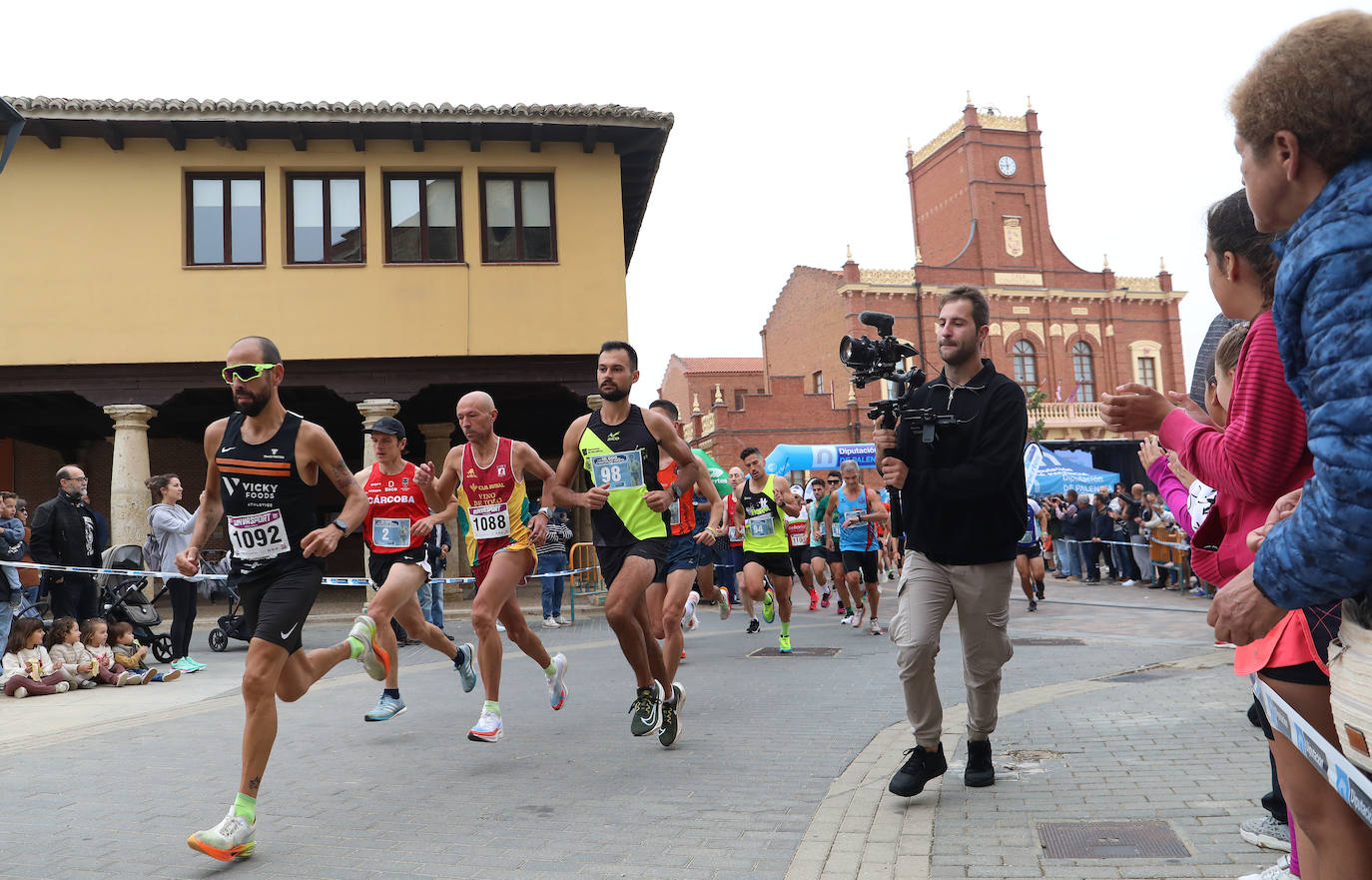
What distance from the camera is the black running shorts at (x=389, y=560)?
26.1 feet

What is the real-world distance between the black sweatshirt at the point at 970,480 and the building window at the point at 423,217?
1555cm

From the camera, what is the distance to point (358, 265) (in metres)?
18.8

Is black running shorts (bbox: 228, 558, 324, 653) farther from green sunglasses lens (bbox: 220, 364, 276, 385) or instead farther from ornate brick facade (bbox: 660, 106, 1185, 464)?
ornate brick facade (bbox: 660, 106, 1185, 464)

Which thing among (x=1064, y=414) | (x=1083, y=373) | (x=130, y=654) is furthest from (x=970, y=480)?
(x=1083, y=373)

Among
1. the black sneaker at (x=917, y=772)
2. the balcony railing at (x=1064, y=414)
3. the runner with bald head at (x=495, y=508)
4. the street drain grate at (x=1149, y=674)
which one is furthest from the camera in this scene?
the balcony railing at (x=1064, y=414)

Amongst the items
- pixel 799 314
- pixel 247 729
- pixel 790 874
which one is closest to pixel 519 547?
pixel 247 729

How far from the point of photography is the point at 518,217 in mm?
19375

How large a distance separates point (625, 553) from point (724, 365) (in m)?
63.5

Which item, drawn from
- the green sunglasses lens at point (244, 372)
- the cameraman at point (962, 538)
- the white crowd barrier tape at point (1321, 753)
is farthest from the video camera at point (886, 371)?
the green sunglasses lens at point (244, 372)

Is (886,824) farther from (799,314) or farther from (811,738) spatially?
(799,314)

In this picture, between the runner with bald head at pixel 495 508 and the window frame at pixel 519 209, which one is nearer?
the runner with bald head at pixel 495 508

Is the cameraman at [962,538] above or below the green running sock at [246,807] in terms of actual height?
above

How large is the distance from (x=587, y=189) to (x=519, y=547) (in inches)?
516

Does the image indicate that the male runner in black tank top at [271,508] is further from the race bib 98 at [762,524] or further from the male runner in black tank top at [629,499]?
the race bib 98 at [762,524]
